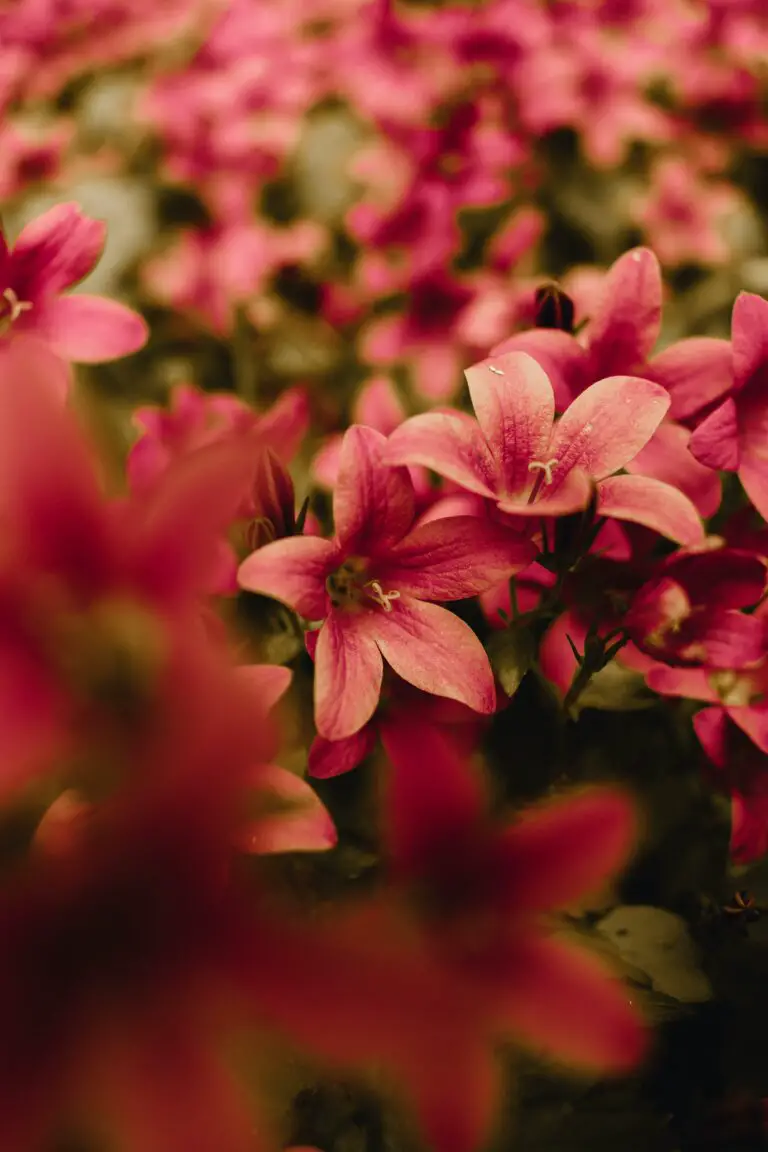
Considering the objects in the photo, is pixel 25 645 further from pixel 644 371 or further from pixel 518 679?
pixel 644 371

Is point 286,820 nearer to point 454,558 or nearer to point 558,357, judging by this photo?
point 454,558

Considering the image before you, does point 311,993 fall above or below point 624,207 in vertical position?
above

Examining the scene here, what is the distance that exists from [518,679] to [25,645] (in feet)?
0.63

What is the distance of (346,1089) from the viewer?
1.43ft

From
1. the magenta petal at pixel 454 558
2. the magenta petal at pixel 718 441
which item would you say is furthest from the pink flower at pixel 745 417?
the magenta petal at pixel 454 558

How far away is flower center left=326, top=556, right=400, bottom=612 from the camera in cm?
40

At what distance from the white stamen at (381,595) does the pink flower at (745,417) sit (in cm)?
14

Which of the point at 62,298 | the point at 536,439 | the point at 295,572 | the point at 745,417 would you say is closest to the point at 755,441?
the point at 745,417

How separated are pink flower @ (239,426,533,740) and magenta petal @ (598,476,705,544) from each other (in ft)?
0.13

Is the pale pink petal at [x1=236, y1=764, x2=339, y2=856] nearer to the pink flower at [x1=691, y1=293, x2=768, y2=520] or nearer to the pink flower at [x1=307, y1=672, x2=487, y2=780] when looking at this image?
the pink flower at [x1=307, y1=672, x2=487, y2=780]

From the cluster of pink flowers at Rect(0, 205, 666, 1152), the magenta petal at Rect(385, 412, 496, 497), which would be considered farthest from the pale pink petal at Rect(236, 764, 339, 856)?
the magenta petal at Rect(385, 412, 496, 497)

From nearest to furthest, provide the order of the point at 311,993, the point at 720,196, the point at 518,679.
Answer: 1. the point at 311,993
2. the point at 518,679
3. the point at 720,196

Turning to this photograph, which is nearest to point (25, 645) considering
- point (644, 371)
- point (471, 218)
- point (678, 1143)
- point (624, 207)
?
point (644, 371)

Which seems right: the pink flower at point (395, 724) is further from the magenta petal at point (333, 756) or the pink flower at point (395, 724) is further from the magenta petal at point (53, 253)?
the magenta petal at point (53, 253)
